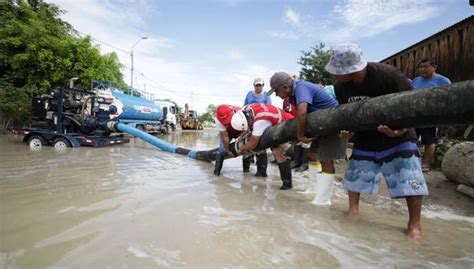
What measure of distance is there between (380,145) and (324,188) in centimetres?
98

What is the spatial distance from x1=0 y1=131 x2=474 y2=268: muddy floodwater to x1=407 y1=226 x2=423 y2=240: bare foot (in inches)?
2.4

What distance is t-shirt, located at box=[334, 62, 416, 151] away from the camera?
2.69 m

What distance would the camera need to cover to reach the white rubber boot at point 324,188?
3588 mm

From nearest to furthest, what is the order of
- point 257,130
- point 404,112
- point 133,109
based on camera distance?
point 404,112
point 257,130
point 133,109

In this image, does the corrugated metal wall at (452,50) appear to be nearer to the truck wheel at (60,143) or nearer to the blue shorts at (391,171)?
the blue shorts at (391,171)

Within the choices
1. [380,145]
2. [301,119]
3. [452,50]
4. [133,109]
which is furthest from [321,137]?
[133,109]

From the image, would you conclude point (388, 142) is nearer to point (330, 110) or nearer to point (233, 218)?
point (330, 110)

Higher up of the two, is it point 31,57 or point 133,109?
point 31,57

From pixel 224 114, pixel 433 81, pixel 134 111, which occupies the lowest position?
pixel 224 114

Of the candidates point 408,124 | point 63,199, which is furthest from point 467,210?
point 63,199

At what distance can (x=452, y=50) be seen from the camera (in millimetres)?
7711

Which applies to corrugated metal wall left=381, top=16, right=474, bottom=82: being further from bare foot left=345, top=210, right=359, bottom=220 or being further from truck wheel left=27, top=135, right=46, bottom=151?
truck wheel left=27, top=135, right=46, bottom=151

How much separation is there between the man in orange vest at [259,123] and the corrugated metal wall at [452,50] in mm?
5382

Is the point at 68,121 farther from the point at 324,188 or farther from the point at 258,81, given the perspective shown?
the point at 324,188
